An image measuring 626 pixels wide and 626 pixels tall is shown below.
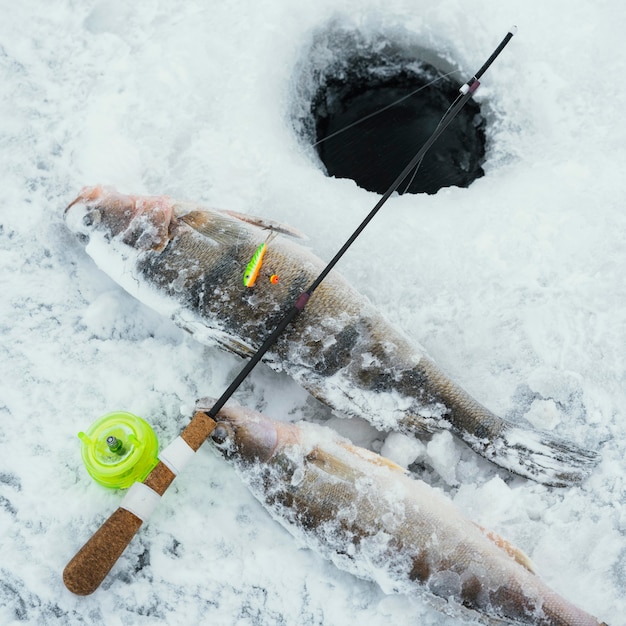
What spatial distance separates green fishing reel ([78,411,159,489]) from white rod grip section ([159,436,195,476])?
0.26 m

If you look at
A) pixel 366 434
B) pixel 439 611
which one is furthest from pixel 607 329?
pixel 439 611

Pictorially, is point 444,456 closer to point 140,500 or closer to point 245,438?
point 245,438

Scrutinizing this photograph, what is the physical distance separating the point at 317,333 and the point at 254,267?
39 centimetres

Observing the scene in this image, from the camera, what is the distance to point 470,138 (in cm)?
317

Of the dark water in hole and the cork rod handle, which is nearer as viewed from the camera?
the cork rod handle

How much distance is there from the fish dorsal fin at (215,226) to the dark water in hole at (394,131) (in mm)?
873

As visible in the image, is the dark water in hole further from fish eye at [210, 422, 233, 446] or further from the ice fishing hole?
fish eye at [210, 422, 233, 446]

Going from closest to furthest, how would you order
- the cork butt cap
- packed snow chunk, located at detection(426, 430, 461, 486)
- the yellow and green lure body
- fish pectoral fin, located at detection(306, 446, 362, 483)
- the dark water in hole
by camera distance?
1. the cork butt cap
2. fish pectoral fin, located at detection(306, 446, 362, 483)
3. the yellow and green lure body
4. packed snow chunk, located at detection(426, 430, 461, 486)
5. the dark water in hole

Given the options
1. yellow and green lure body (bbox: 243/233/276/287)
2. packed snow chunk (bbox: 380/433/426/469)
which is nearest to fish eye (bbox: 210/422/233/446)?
yellow and green lure body (bbox: 243/233/276/287)

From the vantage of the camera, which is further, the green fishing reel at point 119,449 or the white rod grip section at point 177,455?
the green fishing reel at point 119,449

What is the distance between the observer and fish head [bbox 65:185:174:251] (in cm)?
258

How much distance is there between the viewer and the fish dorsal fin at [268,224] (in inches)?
105

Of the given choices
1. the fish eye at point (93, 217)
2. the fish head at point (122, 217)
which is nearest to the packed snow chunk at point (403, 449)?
the fish head at point (122, 217)

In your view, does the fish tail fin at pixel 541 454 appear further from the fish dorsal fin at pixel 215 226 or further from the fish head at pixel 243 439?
the fish dorsal fin at pixel 215 226
